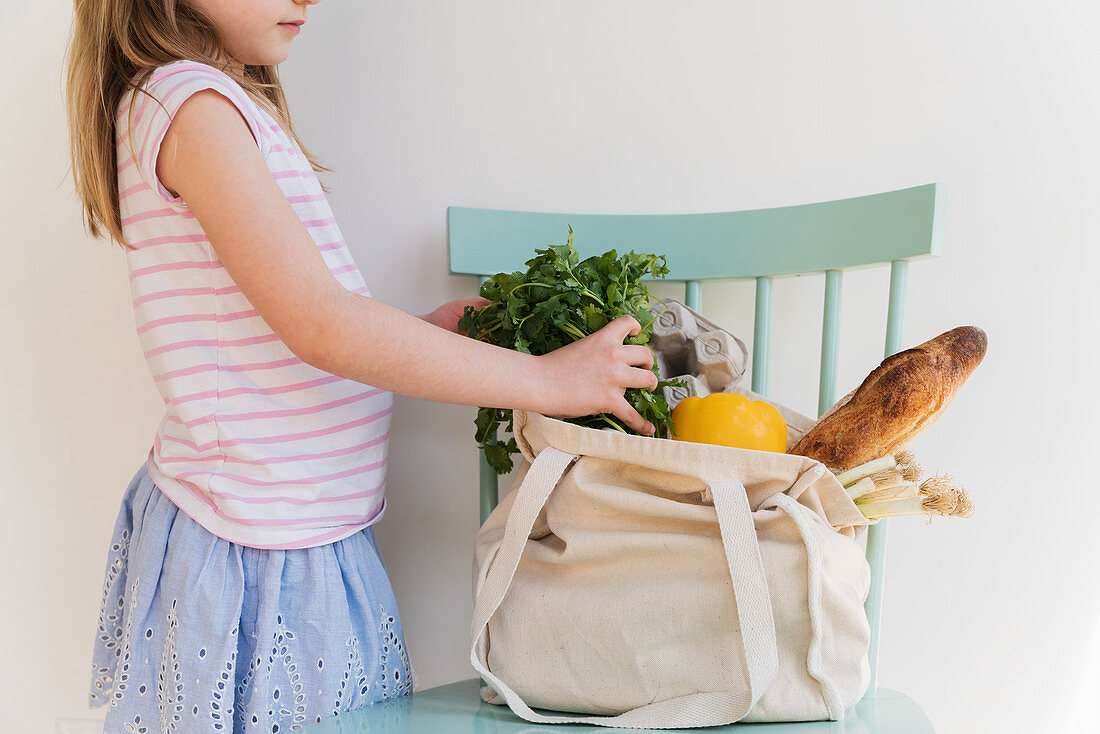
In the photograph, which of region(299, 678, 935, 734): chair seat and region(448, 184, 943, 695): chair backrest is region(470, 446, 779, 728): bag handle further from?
region(448, 184, 943, 695): chair backrest

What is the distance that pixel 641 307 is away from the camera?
2.06ft

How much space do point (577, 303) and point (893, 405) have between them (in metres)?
0.25

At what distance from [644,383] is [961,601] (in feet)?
1.67

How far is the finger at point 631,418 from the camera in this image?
1.94 ft

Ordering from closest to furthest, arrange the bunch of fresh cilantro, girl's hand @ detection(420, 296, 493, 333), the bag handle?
the bag handle < the bunch of fresh cilantro < girl's hand @ detection(420, 296, 493, 333)

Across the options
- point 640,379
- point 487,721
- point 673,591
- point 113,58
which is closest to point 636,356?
point 640,379

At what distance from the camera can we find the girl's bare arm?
55cm

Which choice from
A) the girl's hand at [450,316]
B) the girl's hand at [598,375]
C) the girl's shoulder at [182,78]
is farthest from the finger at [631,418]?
the girl's shoulder at [182,78]

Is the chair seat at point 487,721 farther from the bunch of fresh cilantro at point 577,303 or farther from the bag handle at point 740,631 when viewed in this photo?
the bunch of fresh cilantro at point 577,303

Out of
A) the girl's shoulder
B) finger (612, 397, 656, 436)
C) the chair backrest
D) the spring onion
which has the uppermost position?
Result: the girl's shoulder

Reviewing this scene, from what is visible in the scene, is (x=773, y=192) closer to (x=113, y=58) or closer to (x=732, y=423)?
(x=732, y=423)

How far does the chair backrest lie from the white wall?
0.23 feet

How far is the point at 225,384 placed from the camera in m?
0.63

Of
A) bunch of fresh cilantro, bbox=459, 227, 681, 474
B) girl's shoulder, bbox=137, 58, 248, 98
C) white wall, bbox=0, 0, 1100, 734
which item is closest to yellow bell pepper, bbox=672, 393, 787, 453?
bunch of fresh cilantro, bbox=459, 227, 681, 474
